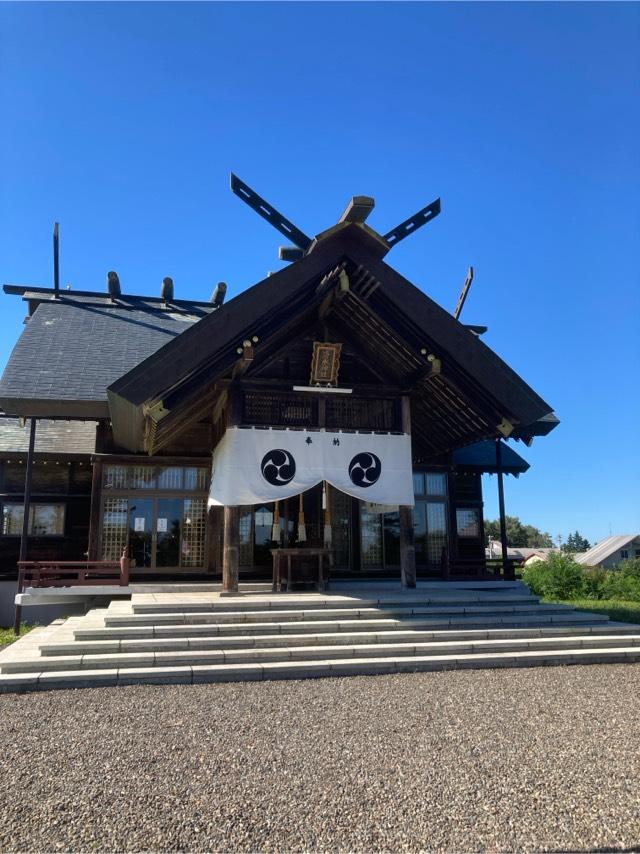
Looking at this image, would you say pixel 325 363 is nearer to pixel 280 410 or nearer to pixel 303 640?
pixel 280 410

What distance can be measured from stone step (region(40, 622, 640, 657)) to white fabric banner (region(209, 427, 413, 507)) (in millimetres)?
2797

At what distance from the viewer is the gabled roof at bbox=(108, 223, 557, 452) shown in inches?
352

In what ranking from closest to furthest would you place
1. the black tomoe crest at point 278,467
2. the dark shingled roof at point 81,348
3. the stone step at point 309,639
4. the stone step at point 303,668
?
the stone step at point 303,668 → the stone step at point 309,639 → the black tomoe crest at point 278,467 → the dark shingled roof at point 81,348

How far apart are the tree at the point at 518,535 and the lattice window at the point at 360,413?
52.5m

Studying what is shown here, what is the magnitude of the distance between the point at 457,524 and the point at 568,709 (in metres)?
9.79

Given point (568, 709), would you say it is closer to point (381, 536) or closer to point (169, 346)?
point (169, 346)

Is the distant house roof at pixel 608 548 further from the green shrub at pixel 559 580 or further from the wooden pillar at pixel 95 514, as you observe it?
the wooden pillar at pixel 95 514

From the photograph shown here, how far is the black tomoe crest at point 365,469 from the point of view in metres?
10.5

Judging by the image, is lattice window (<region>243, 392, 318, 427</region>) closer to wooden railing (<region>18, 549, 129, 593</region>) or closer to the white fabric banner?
the white fabric banner

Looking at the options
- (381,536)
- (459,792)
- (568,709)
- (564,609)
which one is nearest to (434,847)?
(459,792)

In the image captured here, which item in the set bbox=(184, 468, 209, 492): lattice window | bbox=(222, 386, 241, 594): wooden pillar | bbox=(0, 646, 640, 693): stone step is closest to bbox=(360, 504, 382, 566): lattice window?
bbox=(184, 468, 209, 492): lattice window

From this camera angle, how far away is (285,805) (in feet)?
12.1

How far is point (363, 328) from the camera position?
36.4 ft

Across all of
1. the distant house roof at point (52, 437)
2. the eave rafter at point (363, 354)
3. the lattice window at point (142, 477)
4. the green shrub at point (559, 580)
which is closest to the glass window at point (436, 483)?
the eave rafter at point (363, 354)
